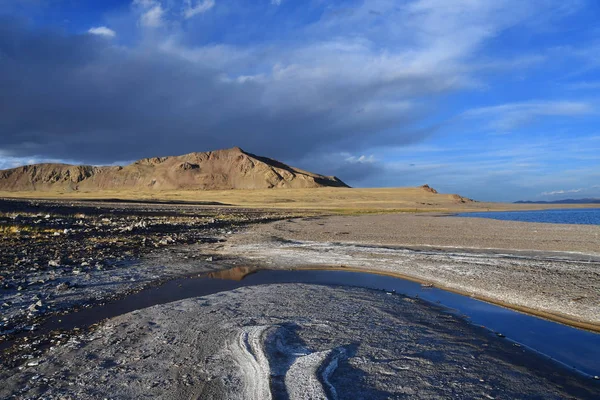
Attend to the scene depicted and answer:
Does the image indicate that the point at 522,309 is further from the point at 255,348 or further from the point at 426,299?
the point at 255,348

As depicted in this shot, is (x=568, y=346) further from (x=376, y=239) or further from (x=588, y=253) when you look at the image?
(x=376, y=239)

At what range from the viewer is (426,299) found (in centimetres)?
1204

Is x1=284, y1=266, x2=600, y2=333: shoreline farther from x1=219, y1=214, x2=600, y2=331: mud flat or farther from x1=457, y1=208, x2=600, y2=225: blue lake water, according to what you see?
x1=457, y1=208, x2=600, y2=225: blue lake water

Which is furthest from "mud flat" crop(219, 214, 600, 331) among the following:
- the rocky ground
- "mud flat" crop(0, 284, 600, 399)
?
the rocky ground

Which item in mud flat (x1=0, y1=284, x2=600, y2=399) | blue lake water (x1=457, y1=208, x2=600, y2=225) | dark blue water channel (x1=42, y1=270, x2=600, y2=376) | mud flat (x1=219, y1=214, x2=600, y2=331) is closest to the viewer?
mud flat (x1=0, y1=284, x2=600, y2=399)

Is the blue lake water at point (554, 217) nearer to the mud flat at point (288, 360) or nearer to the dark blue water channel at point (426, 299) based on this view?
the dark blue water channel at point (426, 299)

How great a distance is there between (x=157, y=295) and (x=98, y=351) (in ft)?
15.6

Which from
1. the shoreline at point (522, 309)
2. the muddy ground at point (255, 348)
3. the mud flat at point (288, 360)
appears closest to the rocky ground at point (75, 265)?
the muddy ground at point (255, 348)

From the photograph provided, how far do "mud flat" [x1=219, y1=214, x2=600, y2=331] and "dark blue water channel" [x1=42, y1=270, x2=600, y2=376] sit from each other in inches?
28.8

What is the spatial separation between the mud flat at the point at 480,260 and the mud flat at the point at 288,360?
127 inches

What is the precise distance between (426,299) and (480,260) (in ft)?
21.9

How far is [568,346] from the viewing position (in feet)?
27.3

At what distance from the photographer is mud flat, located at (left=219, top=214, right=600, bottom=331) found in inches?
448

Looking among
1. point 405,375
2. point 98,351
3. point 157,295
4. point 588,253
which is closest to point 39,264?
point 157,295
